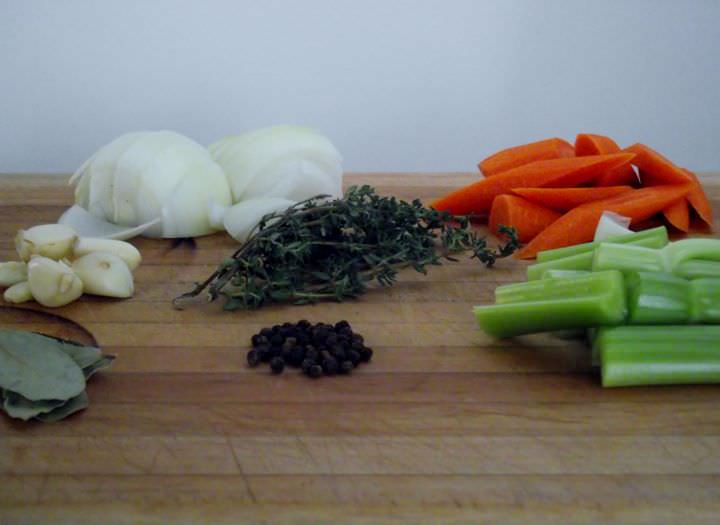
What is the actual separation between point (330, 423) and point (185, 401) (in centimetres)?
27

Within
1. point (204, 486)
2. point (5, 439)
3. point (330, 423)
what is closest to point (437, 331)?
point (330, 423)

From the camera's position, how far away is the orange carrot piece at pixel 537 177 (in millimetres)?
2637

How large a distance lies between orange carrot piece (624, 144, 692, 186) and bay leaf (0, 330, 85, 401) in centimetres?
171

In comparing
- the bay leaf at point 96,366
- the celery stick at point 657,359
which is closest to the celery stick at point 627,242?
the celery stick at point 657,359

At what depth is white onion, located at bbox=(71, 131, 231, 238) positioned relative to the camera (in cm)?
253

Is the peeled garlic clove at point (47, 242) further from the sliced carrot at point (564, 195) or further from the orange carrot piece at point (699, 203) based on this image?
the orange carrot piece at point (699, 203)

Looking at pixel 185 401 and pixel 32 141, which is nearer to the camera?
pixel 185 401

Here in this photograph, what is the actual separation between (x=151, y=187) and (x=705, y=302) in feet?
4.70

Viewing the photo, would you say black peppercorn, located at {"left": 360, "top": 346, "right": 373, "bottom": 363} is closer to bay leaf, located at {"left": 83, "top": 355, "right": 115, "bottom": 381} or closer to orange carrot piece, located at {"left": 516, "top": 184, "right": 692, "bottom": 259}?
bay leaf, located at {"left": 83, "top": 355, "right": 115, "bottom": 381}

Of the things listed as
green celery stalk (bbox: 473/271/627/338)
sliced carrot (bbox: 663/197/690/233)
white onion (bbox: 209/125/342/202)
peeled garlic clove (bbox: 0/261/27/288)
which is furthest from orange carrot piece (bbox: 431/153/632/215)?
peeled garlic clove (bbox: 0/261/27/288)

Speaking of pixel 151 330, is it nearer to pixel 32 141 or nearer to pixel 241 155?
pixel 241 155

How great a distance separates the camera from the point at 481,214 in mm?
2791

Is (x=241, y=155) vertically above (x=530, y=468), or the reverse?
(x=241, y=155)

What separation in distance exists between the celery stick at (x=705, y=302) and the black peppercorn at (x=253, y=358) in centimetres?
83
